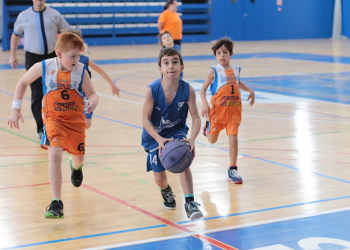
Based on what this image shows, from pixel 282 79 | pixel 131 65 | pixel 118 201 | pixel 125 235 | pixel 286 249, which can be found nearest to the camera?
pixel 286 249

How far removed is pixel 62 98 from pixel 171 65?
2.96ft

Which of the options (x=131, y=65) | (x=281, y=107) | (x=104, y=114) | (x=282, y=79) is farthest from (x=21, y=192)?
(x=131, y=65)

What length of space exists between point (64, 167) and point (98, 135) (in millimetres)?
1708

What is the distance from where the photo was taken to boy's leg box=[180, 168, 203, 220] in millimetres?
4516

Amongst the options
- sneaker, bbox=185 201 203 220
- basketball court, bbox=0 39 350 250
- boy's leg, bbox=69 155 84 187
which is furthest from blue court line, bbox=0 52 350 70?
sneaker, bbox=185 201 203 220

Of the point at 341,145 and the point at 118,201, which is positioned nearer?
the point at 118,201

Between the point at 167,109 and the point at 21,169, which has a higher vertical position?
the point at 167,109

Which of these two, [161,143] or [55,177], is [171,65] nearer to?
A: [161,143]

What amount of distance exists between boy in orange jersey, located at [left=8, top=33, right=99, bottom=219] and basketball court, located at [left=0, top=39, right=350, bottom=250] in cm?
52

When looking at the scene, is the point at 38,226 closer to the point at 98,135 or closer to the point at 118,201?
the point at 118,201

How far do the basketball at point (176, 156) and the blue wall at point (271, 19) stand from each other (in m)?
25.0

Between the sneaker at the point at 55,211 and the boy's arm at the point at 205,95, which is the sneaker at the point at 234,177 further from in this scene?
the sneaker at the point at 55,211

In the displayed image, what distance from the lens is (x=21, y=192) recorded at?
18.0 ft

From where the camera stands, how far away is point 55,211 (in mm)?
4574
